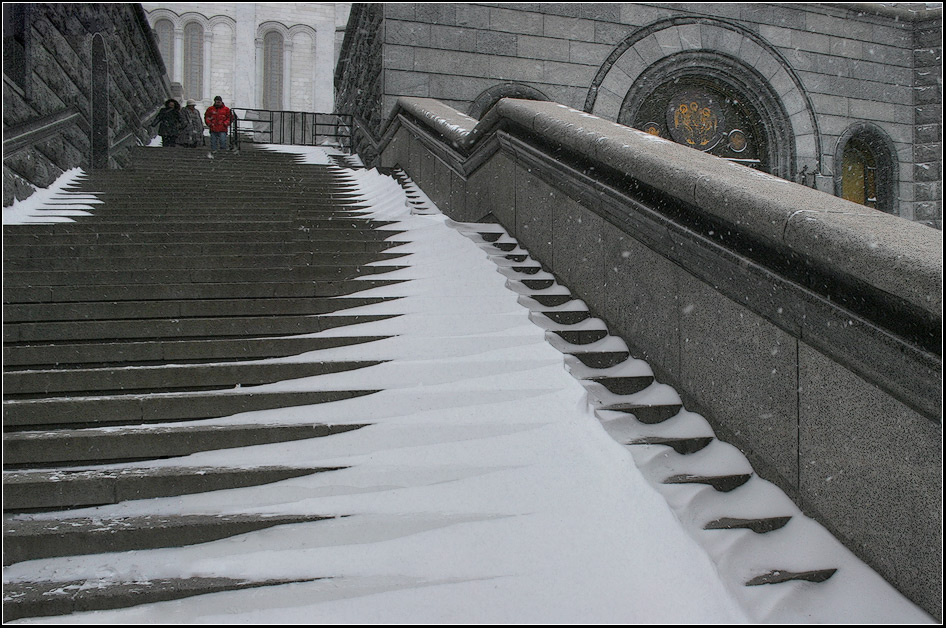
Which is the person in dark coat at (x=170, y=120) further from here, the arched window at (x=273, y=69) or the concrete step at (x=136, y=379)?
the arched window at (x=273, y=69)

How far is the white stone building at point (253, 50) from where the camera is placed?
27.9m

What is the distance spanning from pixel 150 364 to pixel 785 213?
318 centimetres

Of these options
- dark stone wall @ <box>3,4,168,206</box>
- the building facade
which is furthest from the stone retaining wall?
the building facade

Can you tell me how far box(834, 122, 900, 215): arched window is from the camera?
13062 millimetres

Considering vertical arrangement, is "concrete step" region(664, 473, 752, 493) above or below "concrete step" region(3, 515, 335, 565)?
above

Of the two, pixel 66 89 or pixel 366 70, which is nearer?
pixel 66 89

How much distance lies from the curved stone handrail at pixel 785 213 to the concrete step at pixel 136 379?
224 cm

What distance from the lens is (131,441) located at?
2.99 metres

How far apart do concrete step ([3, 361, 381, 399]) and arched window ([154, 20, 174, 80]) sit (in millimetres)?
28136

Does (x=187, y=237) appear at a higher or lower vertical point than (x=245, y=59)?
lower

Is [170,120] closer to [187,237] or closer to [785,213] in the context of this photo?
[187,237]

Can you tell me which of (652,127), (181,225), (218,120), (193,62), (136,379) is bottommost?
(136,379)

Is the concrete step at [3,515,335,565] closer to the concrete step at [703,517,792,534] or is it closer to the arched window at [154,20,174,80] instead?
the concrete step at [703,517,792,534]

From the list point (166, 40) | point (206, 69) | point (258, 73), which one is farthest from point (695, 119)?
point (166, 40)
